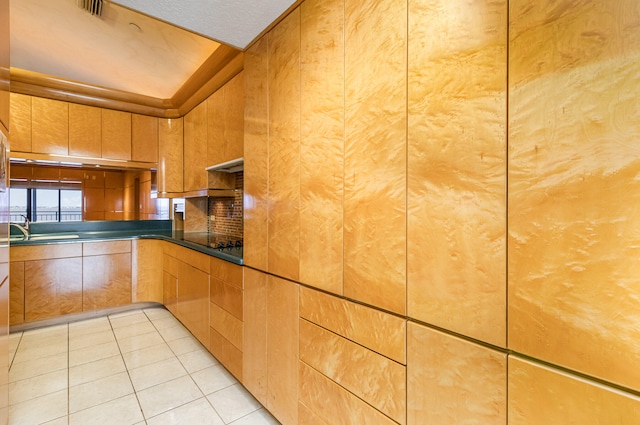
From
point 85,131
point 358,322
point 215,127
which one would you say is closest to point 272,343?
point 358,322

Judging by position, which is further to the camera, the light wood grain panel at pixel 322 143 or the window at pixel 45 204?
the window at pixel 45 204

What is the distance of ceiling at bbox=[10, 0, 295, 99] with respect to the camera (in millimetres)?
1614

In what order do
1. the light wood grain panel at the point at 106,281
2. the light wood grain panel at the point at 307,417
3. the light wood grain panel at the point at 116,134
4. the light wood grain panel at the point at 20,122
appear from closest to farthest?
the light wood grain panel at the point at 307,417, the light wood grain panel at the point at 20,122, the light wood grain panel at the point at 106,281, the light wood grain panel at the point at 116,134

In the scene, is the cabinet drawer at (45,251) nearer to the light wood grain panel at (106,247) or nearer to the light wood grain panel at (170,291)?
the light wood grain panel at (106,247)

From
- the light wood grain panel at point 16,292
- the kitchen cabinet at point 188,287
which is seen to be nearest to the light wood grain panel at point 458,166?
the kitchen cabinet at point 188,287

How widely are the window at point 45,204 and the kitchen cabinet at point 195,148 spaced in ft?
5.30

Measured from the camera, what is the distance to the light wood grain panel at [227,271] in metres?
2.12

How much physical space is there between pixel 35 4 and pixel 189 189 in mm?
2023

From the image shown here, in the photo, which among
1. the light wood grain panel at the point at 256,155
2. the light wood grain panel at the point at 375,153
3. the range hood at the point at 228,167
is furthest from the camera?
the range hood at the point at 228,167

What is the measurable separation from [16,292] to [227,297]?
2701 mm

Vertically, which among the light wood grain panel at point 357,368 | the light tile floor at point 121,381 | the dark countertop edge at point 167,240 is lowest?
the light tile floor at point 121,381

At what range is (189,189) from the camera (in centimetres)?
364

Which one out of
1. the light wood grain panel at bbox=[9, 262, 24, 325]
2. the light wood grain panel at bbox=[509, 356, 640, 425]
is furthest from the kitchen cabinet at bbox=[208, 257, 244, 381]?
the light wood grain panel at bbox=[9, 262, 24, 325]

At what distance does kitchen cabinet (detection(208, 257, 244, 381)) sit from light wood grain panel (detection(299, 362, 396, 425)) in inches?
29.6
